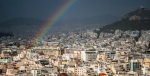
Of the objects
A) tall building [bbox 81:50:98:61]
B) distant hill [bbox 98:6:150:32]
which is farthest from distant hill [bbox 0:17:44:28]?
tall building [bbox 81:50:98:61]

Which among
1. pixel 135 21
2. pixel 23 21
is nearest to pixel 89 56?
pixel 135 21

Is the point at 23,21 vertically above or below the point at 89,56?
above

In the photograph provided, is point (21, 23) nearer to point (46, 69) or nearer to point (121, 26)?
point (121, 26)

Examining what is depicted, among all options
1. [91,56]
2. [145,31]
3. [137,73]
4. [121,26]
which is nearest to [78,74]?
[137,73]

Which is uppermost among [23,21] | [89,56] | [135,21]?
[23,21]

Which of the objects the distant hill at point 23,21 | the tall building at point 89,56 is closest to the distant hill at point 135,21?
the tall building at point 89,56

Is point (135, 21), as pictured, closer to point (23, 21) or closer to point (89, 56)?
point (89, 56)

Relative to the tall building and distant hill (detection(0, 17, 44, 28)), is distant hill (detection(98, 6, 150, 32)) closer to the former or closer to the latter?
the tall building

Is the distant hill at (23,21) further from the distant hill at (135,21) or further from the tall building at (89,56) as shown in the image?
the tall building at (89,56)
